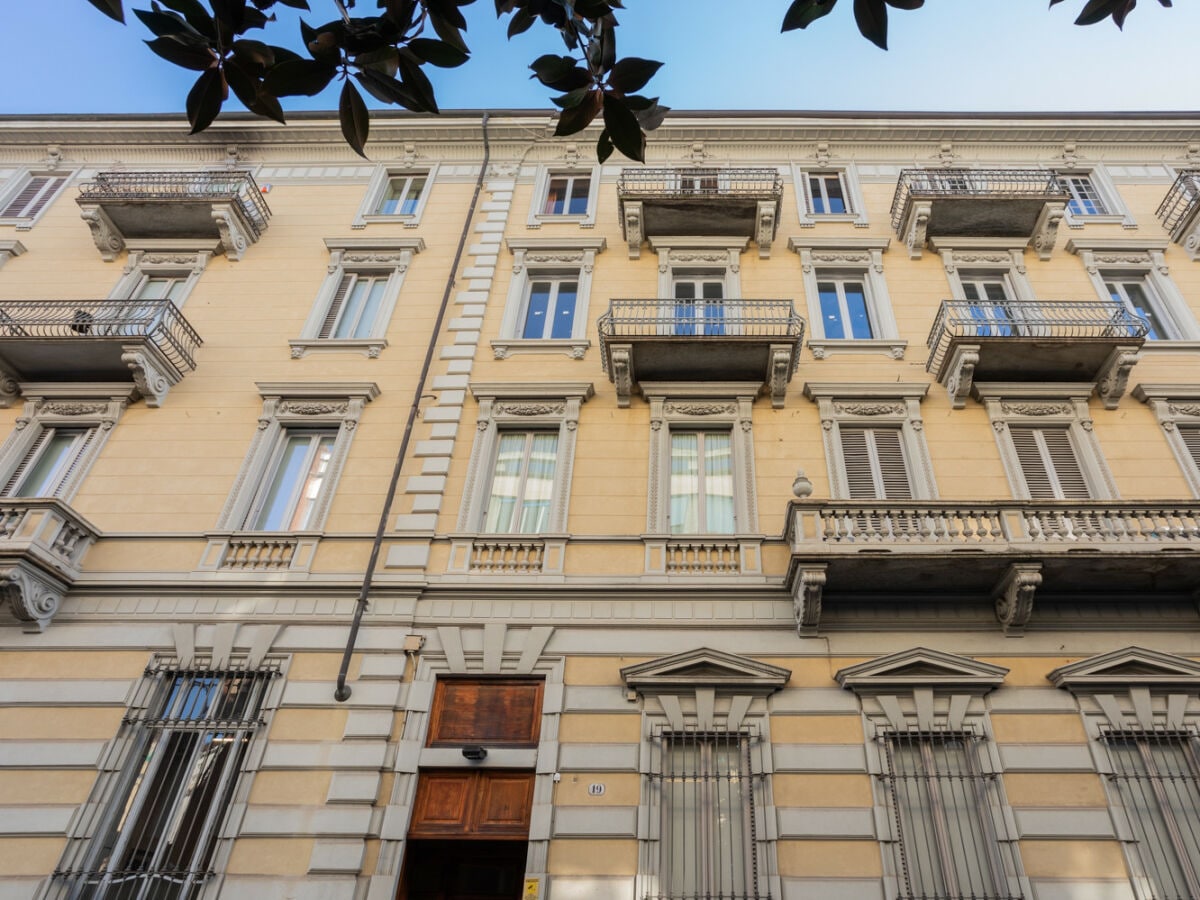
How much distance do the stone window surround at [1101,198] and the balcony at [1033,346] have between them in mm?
3112

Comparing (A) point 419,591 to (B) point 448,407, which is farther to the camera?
(B) point 448,407

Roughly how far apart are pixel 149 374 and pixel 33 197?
798 centimetres

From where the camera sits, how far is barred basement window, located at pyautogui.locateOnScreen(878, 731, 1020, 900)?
839 cm

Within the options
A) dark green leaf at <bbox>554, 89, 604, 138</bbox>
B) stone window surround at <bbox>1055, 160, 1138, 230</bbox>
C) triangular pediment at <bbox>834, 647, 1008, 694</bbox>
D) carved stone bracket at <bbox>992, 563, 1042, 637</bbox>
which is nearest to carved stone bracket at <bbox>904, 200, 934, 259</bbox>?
stone window surround at <bbox>1055, 160, 1138, 230</bbox>

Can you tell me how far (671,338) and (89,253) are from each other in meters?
12.1

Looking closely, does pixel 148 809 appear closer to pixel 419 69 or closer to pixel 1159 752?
pixel 419 69

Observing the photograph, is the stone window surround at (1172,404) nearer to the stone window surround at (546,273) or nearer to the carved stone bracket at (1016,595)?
the carved stone bracket at (1016,595)

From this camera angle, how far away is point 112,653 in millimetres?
10211

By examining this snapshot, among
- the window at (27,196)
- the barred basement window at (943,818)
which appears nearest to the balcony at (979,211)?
the barred basement window at (943,818)

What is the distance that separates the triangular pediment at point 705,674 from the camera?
31.5 feet

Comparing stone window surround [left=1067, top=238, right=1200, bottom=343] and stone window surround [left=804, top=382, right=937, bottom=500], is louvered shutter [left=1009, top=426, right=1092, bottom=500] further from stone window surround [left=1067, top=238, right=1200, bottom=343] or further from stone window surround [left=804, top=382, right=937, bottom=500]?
stone window surround [left=1067, top=238, right=1200, bottom=343]

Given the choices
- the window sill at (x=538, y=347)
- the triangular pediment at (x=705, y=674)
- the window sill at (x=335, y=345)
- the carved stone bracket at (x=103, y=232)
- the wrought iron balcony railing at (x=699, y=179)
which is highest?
the wrought iron balcony railing at (x=699, y=179)

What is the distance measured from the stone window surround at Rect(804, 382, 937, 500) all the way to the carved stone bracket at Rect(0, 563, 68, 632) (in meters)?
11.1

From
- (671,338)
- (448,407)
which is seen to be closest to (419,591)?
(448,407)
